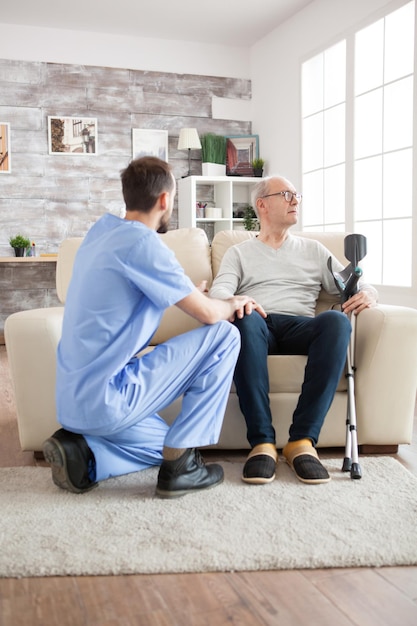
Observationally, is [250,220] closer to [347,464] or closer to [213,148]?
[213,148]

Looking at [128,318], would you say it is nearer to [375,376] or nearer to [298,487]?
[298,487]

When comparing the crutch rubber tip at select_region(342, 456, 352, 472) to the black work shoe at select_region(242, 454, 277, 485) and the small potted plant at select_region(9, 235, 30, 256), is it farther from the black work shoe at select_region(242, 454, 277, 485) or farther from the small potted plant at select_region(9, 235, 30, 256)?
the small potted plant at select_region(9, 235, 30, 256)

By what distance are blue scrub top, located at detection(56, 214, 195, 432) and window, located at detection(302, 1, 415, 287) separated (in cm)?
295

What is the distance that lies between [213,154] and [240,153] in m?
0.29

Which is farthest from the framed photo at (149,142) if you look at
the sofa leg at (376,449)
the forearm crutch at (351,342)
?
the sofa leg at (376,449)

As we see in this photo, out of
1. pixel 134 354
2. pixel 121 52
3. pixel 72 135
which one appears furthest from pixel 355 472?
pixel 121 52

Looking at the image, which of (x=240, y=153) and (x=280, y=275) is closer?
(x=280, y=275)

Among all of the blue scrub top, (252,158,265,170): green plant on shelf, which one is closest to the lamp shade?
(252,158,265,170): green plant on shelf

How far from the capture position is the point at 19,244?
19.4ft

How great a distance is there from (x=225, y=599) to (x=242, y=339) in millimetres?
1078

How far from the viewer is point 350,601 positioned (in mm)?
1463

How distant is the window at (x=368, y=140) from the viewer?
4.61 m

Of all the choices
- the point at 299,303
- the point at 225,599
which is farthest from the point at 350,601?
the point at 299,303

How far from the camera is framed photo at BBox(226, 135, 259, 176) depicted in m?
6.68
